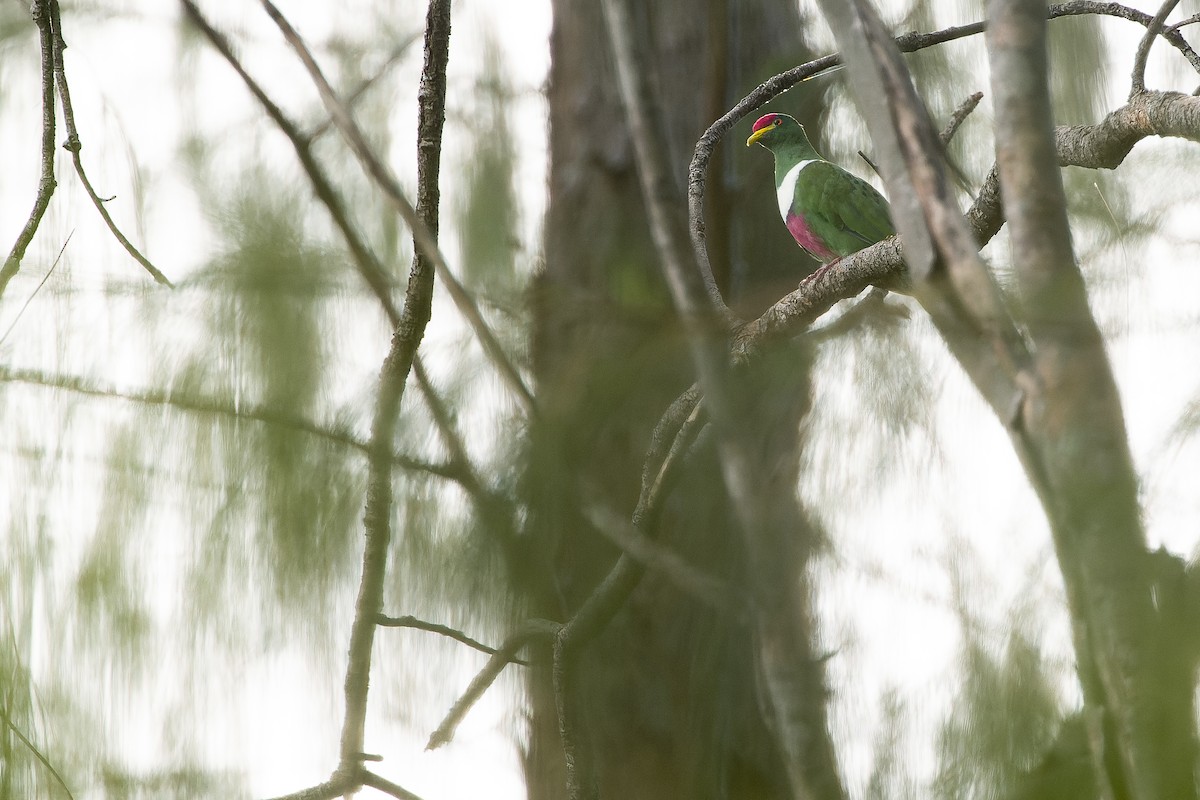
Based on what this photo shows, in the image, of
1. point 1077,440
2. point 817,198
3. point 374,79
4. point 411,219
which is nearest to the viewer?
point 1077,440

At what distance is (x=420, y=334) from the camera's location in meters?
0.85

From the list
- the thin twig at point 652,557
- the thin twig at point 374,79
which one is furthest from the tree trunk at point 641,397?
the thin twig at point 374,79

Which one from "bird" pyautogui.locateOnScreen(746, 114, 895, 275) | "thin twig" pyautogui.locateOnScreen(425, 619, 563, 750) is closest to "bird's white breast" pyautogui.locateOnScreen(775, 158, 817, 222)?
"bird" pyautogui.locateOnScreen(746, 114, 895, 275)

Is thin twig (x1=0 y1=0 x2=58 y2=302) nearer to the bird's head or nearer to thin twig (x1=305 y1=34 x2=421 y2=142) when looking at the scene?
thin twig (x1=305 y1=34 x2=421 y2=142)

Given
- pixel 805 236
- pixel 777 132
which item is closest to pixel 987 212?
pixel 805 236

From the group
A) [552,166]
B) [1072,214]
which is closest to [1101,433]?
[1072,214]

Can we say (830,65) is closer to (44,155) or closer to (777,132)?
(777,132)

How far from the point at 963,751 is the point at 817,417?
0.37m

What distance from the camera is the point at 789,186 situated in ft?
4.64

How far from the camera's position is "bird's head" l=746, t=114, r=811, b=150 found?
4.79ft

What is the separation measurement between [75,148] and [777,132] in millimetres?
952

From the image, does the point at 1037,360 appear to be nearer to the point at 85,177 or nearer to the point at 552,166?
the point at 85,177

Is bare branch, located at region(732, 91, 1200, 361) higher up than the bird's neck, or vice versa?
the bird's neck

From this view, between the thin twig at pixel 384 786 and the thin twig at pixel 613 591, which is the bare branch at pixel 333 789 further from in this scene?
the thin twig at pixel 613 591
